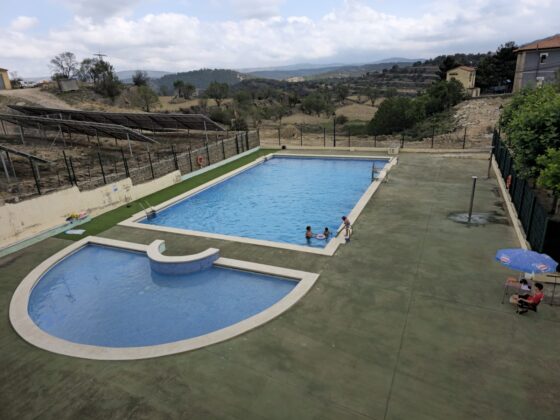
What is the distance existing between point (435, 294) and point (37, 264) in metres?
15.0

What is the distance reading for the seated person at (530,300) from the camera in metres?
9.23

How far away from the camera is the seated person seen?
9234 millimetres

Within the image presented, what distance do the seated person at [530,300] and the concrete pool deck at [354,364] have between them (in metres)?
0.26

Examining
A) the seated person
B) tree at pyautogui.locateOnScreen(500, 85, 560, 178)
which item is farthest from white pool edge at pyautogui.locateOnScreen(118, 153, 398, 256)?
tree at pyautogui.locateOnScreen(500, 85, 560, 178)

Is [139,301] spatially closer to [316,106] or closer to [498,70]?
[498,70]

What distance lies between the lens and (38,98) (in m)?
56.2

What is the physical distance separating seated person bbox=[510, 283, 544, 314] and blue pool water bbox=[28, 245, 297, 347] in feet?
21.6

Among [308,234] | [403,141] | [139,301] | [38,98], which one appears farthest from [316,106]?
[139,301]

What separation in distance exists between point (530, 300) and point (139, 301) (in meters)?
12.0

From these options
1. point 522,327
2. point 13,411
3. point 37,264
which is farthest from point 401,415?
point 37,264

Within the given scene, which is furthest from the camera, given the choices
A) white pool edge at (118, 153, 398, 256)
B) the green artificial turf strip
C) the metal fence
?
the green artificial turf strip

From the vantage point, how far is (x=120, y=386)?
25.4ft

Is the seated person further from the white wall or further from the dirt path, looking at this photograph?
the dirt path

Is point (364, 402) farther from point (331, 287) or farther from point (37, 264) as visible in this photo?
point (37, 264)
